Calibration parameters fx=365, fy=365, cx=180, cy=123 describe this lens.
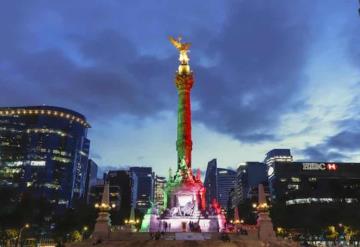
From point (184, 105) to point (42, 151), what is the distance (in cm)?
9232

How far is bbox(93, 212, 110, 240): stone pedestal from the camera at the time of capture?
145ft

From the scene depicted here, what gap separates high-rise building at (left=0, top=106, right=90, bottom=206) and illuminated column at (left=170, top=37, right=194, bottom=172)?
83800 millimetres

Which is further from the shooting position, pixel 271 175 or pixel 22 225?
pixel 271 175

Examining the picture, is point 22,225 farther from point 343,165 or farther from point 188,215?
point 343,165

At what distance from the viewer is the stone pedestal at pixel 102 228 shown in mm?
44141

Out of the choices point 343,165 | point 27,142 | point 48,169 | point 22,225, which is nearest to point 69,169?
point 48,169

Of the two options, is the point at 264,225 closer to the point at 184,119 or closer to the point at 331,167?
the point at 184,119

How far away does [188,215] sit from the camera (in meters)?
61.6

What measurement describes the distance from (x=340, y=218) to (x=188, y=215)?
34.6 m

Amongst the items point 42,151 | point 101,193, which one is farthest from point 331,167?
point 42,151

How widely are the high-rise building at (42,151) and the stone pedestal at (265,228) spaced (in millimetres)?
108859

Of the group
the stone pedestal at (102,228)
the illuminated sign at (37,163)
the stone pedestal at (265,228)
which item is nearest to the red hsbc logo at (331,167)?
the stone pedestal at (265,228)

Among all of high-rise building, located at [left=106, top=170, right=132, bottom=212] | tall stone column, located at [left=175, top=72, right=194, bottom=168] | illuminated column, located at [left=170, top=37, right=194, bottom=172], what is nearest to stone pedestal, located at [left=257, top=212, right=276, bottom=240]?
illuminated column, located at [left=170, top=37, right=194, bottom=172]

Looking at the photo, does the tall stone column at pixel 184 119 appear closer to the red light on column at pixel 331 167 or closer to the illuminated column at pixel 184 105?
the illuminated column at pixel 184 105
